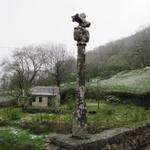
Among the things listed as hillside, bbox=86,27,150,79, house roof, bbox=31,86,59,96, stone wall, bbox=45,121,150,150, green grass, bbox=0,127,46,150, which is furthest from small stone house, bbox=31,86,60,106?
stone wall, bbox=45,121,150,150

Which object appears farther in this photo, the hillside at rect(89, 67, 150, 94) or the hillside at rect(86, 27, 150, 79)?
the hillside at rect(86, 27, 150, 79)

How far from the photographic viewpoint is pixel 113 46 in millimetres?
A: 79062

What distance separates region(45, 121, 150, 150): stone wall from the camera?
860 cm

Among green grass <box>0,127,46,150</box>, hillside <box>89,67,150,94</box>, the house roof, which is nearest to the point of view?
green grass <box>0,127,46,150</box>

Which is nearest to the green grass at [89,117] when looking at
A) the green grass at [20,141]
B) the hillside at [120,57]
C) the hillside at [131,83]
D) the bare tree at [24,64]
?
the green grass at [20,141]

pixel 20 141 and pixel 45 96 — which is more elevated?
pixel 45 96

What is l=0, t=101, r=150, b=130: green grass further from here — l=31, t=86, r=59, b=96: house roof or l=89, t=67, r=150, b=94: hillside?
l=31, t=86, r=59, b=96: house roof

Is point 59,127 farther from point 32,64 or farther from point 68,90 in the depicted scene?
point 32,64

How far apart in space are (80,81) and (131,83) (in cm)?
3776

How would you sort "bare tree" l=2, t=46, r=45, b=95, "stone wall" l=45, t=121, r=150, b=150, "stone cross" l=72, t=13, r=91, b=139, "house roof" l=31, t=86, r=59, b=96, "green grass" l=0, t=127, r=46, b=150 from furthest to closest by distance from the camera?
"bare tree" l=2, t=46, r=45, b=95 → "house roof" l=31, t=86, r=59, b=96 → "green grass" l=0, t=127, r=46, b=150 → "stone cross" l=72, t=13, r=91, b=139 → "stone wall" l=45, t=121, r=150, b=150

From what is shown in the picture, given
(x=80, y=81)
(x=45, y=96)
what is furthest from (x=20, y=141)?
(x=45, y=96)

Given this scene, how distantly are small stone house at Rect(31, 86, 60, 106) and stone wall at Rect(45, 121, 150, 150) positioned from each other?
34.6 m

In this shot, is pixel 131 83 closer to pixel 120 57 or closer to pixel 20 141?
pixel 120 57

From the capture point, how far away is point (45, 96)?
4738 centimetres
